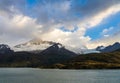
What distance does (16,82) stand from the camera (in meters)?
121

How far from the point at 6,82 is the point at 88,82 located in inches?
1504

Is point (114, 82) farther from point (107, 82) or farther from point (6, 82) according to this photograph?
point (6, 82)

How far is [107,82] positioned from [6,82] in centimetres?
4642

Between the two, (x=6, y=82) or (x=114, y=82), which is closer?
(x=114, y=82)

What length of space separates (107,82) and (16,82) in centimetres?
4169

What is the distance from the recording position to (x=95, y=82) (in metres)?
115

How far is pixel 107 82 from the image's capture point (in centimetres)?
11519

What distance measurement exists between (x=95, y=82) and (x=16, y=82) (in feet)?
120

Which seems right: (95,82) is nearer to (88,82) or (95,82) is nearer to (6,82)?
(88,82)

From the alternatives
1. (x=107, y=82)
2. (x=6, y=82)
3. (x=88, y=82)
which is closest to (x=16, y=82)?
(x=6, y=82)

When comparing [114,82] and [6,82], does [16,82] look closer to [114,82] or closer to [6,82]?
[6,82]

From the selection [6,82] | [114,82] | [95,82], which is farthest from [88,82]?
[6,82]

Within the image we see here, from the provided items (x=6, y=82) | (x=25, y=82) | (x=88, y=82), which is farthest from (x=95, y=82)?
(x=6, y=82)

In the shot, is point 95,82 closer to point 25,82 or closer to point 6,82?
point 25,82
